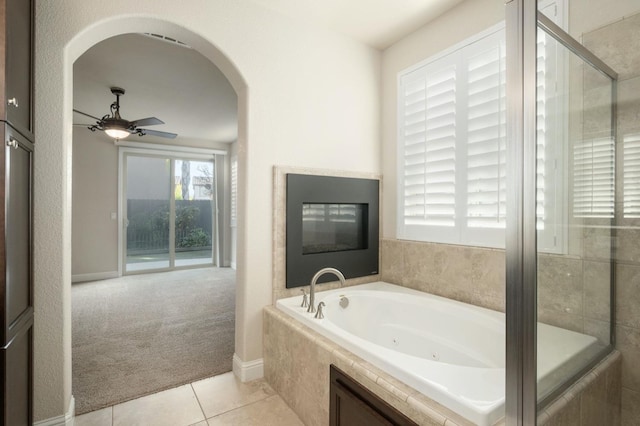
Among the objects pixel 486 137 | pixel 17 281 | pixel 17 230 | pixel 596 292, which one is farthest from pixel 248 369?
pixel 486 137

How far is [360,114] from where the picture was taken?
2.91 m

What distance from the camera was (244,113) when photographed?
2.31 m

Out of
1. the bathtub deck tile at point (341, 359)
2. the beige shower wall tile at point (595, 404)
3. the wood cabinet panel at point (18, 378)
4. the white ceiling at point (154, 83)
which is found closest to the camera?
the beige shower wall tile at point (595, 404)

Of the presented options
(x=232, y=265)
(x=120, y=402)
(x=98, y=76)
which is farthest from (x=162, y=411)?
(x=232, y=265)

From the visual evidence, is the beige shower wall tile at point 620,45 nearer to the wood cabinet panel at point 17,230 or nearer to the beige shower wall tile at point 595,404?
the beige shower wall tile at point 595,404

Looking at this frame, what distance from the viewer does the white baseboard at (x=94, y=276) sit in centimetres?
535

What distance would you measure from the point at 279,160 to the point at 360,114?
98 centimetres

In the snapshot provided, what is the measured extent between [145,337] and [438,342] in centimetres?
265

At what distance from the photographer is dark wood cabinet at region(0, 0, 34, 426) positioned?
1.21 meters

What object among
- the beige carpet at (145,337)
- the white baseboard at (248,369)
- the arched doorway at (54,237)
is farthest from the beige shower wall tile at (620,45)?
the beige carpet at (145,337)

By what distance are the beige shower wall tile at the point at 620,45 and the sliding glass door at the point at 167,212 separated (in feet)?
21.1

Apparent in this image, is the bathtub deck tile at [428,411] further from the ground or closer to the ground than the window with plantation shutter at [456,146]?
closer to the ground

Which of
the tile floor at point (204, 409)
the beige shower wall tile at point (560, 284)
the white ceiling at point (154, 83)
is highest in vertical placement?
the white ceiling at point (154, 83)

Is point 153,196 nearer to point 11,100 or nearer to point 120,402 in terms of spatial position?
point 120,402
